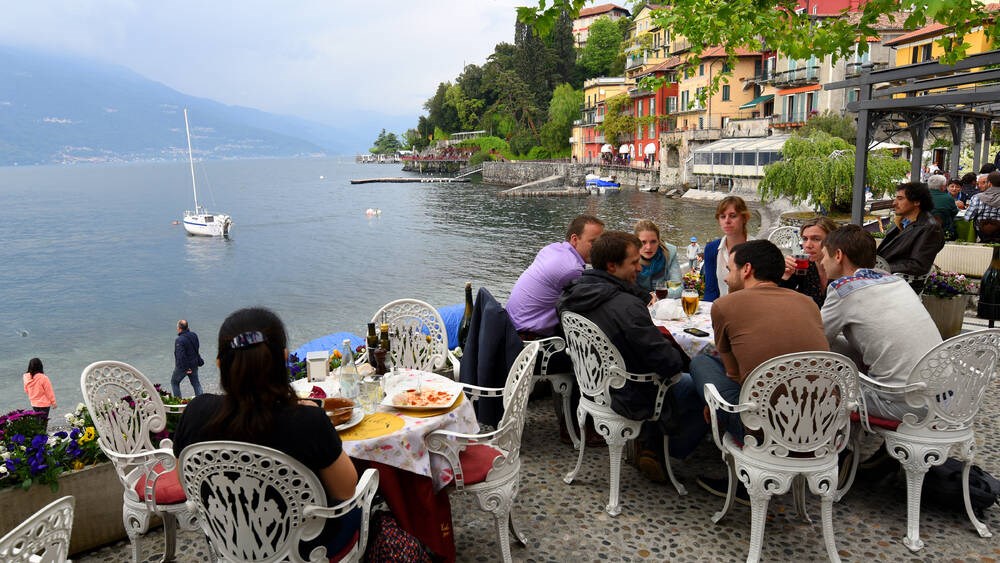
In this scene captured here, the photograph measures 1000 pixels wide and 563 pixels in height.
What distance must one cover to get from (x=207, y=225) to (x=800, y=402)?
1994 inches

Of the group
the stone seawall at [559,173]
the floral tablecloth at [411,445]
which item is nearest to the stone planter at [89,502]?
the floral tablecloth at [411,445]

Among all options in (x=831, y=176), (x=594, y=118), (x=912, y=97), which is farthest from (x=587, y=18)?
(x=912, y=97)

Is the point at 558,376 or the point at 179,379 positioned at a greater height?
the point at 558,376

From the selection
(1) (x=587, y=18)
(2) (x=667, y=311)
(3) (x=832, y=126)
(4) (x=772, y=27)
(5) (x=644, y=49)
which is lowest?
(2) (x=667, y=311)

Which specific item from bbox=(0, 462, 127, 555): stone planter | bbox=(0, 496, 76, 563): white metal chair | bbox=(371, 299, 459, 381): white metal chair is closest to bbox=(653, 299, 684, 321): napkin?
bbox=(371, 299, 459, 381): white metal chair

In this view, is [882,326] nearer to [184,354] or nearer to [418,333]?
[418,333]

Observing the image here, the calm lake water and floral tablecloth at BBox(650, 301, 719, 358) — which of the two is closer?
floral tablecloth at BBox(650, 301, 719, 358)

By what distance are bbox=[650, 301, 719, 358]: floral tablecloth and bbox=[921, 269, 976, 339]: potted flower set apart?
3296mm

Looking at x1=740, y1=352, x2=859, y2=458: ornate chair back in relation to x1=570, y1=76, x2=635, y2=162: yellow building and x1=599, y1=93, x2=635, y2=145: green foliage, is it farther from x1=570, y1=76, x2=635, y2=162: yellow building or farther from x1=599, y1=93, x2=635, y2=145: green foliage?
x1=570, y1=76, x2=635, y2=162: yellow building

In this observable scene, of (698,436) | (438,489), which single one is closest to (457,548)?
(438,489)

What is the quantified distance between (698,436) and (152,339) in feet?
74.0

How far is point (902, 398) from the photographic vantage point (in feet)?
10.5

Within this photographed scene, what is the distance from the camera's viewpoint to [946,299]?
6.18 meters

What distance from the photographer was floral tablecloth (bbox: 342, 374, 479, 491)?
2.73 m
